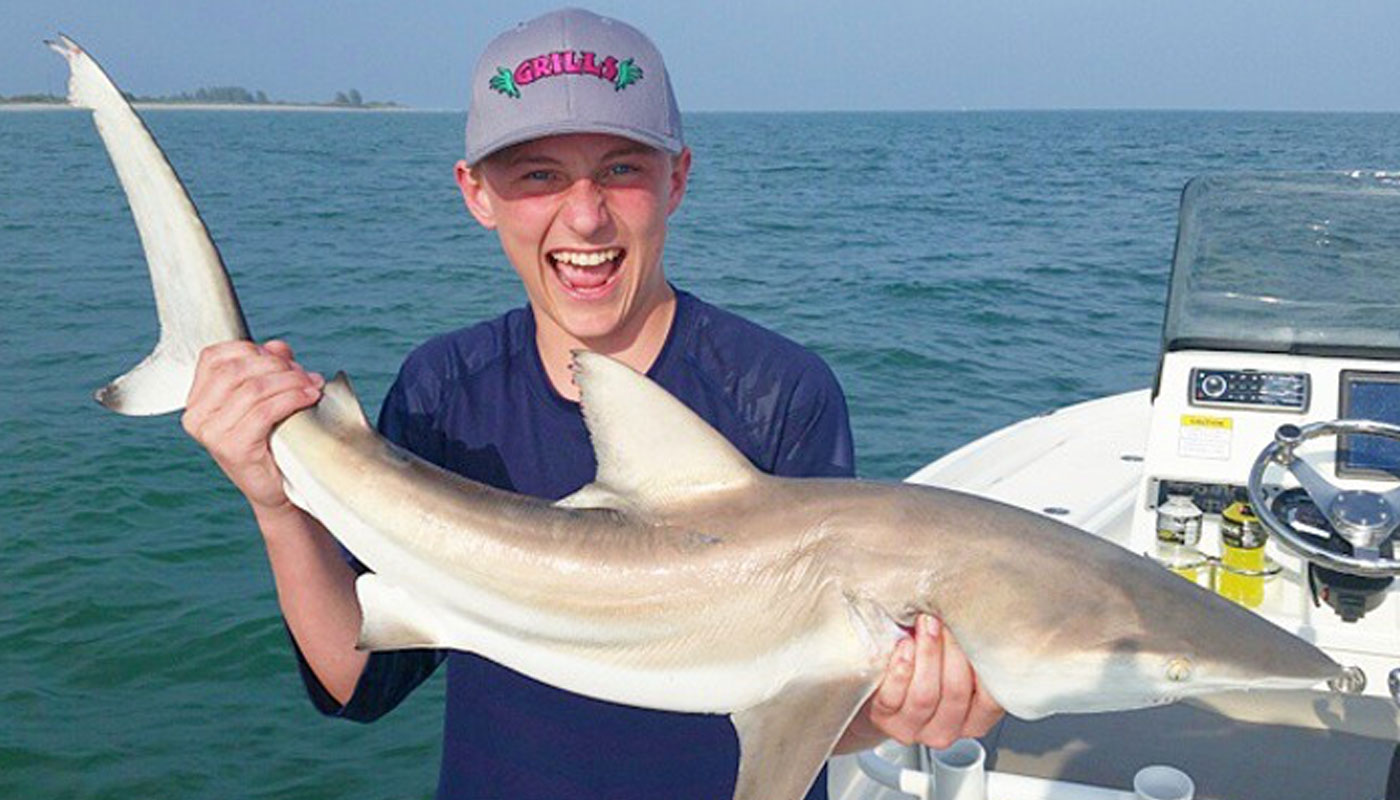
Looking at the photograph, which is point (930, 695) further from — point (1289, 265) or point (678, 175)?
point (1289, 265)

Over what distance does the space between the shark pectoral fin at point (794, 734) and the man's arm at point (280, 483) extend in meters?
0.75

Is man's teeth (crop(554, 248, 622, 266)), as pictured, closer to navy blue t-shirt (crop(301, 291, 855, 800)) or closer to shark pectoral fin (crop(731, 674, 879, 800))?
navy blue t-shirt (crop(301, 291, 855, 800))

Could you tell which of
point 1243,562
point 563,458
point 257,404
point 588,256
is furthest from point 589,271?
point 1243,562

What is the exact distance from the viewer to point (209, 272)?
1938mm

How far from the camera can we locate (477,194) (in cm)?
226

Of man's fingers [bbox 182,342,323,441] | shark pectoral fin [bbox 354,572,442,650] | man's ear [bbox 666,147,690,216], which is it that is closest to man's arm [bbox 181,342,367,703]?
man's fingers [bbox 182,342,323,441]

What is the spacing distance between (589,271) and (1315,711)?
2.80 m

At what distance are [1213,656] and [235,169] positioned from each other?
134 ft

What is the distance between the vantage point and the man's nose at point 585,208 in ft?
6.66

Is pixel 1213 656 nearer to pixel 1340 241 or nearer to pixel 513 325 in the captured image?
pixel 513 325

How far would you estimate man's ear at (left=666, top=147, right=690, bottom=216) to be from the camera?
2.20 meters

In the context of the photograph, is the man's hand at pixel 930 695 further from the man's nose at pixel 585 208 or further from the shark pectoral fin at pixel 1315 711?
the shark pectoral fin at pixel 1315 711

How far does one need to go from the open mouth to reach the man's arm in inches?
18.0

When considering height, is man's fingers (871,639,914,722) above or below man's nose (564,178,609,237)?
below
